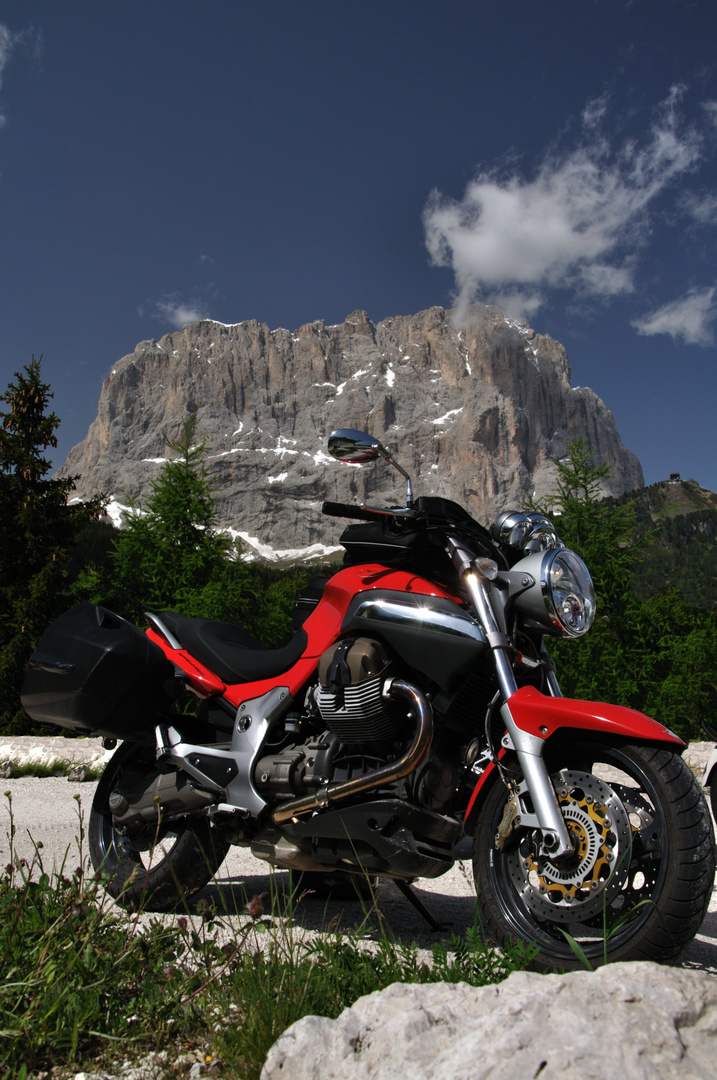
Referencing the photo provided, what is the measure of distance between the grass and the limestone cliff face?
148 meters

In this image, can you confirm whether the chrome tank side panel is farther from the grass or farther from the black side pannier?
the black side pannier

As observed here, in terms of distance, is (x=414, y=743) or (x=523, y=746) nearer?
(x=523, y=746)

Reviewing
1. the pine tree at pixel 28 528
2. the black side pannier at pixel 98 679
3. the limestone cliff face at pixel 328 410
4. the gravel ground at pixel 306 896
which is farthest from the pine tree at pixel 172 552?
the limestone cliff face at pixel 328 410

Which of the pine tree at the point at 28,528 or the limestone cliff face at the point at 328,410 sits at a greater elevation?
the limestone cliff face at the point at 328,410

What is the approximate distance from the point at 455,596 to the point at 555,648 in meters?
12.0

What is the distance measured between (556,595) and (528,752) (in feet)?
1.91

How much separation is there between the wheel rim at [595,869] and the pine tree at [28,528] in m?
17.7

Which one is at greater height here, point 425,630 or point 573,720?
point 425,630

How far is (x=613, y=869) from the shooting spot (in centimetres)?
204

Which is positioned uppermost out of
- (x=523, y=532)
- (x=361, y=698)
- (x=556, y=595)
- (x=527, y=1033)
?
(x=523, y=532)

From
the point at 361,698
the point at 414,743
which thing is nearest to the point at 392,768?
the point at 414,743

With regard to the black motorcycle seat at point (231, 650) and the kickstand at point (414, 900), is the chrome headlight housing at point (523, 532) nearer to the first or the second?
the black motorcycle seat at point (231, 650)

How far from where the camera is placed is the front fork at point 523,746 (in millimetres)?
2121

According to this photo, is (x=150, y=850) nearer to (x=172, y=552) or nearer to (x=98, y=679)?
(x=98, y=679)
